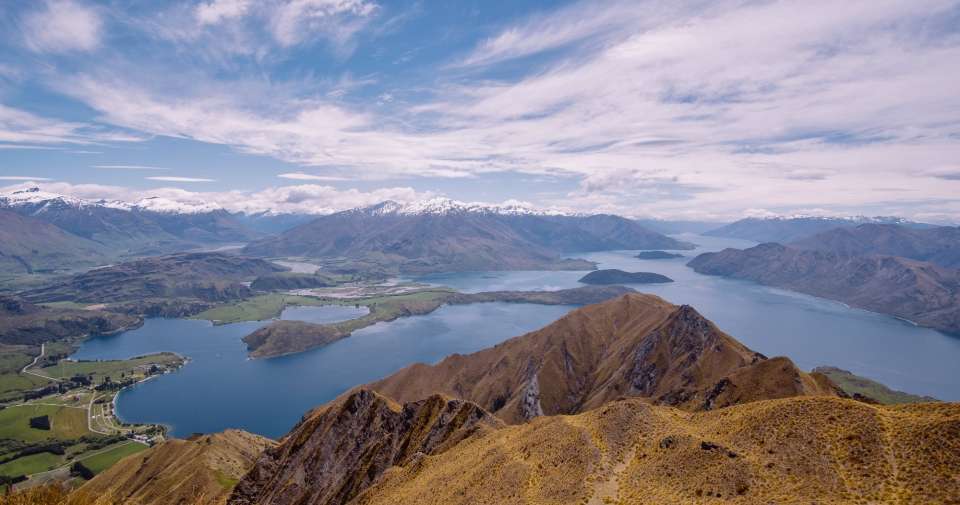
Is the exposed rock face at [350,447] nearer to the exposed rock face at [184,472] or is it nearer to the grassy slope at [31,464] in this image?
the exposed rock face at [184,472]

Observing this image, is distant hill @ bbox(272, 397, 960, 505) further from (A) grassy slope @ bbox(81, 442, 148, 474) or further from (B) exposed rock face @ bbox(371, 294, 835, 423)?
(A) grassy slope @ bbox(81, 442, 148, 474)

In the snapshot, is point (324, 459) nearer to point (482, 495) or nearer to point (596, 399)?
point (482, 495)

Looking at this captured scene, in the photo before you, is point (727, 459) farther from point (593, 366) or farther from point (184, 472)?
point (593, 366)

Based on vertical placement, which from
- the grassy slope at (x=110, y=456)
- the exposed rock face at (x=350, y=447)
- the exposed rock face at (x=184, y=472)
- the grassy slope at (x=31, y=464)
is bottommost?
the grassy slope at (x=31, y=464)

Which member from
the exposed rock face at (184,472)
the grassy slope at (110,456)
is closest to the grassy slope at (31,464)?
the grassy slope at (110,456)

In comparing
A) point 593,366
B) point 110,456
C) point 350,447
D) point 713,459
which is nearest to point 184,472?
point 350,447

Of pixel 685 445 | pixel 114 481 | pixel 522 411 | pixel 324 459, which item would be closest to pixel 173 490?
pixel 114 481
